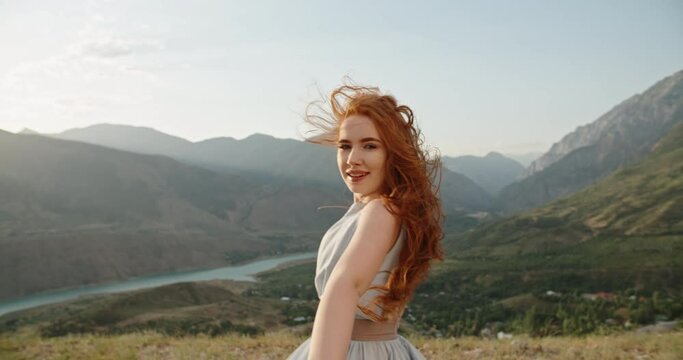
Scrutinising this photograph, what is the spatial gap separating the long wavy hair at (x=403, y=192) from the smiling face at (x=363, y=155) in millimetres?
27

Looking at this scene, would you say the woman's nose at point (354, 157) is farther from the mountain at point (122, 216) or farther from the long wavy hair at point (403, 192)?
the mountain at point (122, 216)

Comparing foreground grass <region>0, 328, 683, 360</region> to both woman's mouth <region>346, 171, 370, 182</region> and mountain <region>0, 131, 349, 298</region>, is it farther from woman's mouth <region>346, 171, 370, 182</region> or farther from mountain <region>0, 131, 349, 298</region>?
mountain <region>0, 131, 349, 298</region>

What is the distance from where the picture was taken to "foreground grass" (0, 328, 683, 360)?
23.6 feet

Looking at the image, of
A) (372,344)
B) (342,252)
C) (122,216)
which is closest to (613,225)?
(372,344)

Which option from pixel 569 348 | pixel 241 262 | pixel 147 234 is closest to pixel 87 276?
pixel 147 234

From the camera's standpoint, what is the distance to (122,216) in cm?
11450

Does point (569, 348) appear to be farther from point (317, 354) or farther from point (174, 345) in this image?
point (317, 354)

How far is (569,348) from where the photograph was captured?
7.46 meters

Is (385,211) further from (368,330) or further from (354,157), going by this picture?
(368,330)

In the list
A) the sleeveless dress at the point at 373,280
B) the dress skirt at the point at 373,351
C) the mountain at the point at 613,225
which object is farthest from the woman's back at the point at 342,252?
the mountain at the point at 613,225

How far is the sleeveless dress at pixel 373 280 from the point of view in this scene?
1872 mm

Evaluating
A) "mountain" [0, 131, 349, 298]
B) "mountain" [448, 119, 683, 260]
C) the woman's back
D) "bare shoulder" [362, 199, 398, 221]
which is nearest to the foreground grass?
the woman's back

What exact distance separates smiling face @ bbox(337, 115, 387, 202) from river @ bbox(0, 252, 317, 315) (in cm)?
7062

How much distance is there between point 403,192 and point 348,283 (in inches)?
21.0
